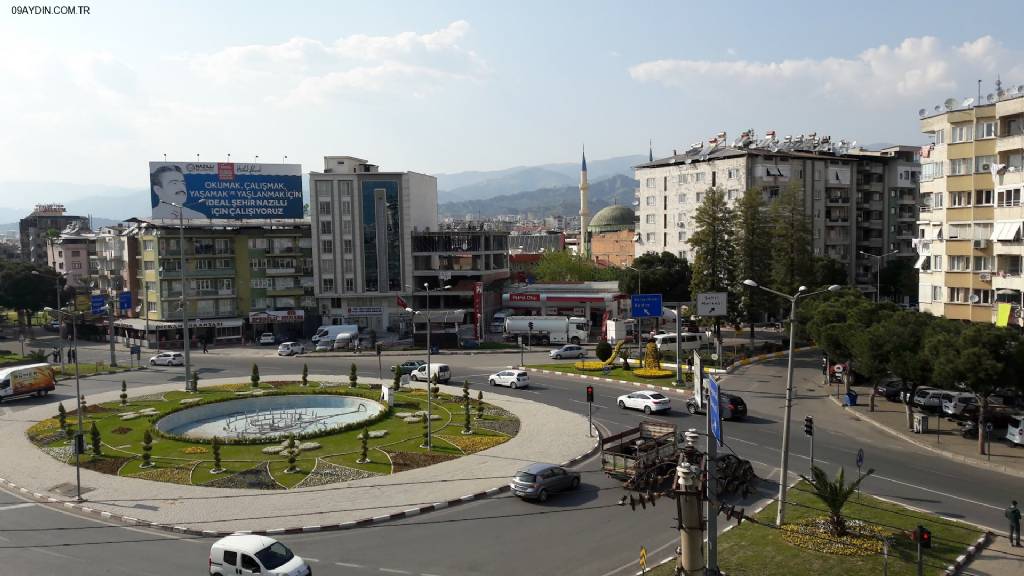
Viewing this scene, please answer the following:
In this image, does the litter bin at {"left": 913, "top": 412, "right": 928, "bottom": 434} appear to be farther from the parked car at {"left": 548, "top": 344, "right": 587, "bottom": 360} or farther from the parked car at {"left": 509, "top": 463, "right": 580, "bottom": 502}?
the parked car at {"left": 548, "top": 344, "right": 587, "bottom": 360}

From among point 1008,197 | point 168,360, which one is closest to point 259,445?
point 168,360

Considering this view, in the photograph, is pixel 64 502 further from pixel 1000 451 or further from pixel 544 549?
pixel 1000 451

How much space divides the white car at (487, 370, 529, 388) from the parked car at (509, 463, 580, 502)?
72.9ft

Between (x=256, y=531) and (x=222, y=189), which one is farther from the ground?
(x=222, y=189)

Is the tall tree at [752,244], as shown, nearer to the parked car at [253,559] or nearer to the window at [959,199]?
the window at [959,199]

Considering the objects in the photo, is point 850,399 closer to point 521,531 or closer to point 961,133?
point 961,133

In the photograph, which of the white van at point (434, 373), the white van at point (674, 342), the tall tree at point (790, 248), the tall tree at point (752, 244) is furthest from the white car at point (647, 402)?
the tall tree at point (790, 248)

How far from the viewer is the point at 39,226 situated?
152m

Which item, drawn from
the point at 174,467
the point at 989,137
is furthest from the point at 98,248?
the point at 989,137

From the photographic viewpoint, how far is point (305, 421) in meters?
40.6

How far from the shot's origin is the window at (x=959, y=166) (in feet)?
149

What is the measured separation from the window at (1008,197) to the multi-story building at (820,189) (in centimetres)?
3978

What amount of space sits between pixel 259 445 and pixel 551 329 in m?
39.5

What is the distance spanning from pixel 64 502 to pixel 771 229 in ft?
185
